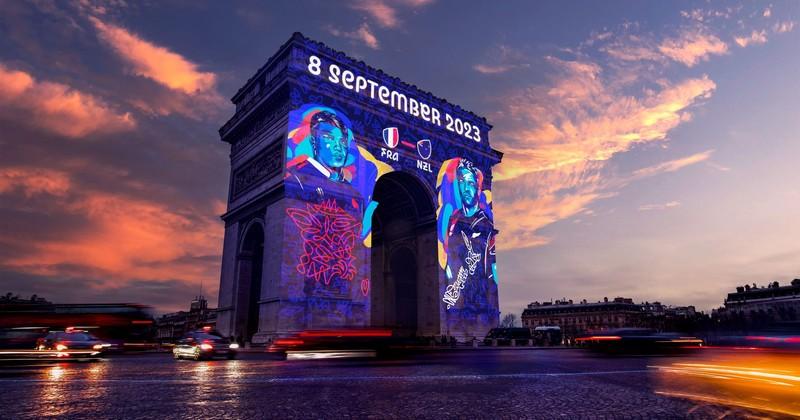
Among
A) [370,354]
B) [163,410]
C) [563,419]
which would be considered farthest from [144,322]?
[563,419]

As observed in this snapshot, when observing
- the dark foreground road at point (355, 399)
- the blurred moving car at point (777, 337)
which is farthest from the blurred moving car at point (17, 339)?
the blurred moving car at point (777, 337)

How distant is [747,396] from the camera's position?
6730mm

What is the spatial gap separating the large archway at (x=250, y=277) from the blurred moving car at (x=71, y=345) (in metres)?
13.3

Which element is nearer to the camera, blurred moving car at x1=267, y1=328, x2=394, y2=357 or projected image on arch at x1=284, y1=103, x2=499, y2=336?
blurred moving car at x1=267, y1=328, x2=394, y2=357

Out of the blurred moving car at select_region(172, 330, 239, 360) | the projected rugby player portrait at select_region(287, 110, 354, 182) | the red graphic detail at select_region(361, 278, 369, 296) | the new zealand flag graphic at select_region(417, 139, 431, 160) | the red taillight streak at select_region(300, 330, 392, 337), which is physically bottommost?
the blurred moving car at select_region(172, 330, 239, 360)

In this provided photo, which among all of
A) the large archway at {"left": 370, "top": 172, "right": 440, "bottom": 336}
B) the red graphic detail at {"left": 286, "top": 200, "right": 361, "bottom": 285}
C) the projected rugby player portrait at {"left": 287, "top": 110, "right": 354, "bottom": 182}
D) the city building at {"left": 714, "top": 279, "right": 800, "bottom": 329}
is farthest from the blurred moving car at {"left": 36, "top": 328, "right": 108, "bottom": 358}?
the city building at {"left": 714, "top": 279, "right": 800, "bottom": 329}

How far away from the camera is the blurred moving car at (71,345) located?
19438mm

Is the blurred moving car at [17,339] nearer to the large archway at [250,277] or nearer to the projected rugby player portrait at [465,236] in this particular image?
the large archway at [250,277]

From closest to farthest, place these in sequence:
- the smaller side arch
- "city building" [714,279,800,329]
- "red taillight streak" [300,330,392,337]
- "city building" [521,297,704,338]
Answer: "red taillight streak" [300,330,392,337] < the smaller side arch < "city building" [714,279,800,329] < "city building" [521,297,704,338]

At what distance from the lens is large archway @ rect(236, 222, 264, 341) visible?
3375 centimetres

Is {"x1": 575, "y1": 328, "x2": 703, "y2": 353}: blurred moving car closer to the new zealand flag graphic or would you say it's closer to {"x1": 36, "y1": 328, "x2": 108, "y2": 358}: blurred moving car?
the new zealand flag graphic

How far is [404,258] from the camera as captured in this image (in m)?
41.4

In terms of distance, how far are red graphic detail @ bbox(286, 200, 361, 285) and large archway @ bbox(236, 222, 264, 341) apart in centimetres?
546

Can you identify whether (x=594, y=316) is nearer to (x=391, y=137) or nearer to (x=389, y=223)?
(x=389, y=223)
